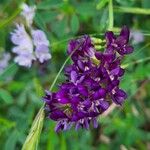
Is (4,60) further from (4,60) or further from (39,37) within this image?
(39,37)

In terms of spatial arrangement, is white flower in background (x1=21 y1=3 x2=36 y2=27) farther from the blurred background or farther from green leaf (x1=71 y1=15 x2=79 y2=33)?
green leaf (x1=71 y1=15 x2=79 y2=33)

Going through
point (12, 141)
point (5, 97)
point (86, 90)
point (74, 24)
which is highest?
point (86, 90)

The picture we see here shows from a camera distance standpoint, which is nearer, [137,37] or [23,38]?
[23,38]

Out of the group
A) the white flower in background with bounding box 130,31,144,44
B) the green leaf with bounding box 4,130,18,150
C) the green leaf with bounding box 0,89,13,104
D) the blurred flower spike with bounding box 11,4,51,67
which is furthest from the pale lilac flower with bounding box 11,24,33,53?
the white flower in background with bounding box 130,31,144,44

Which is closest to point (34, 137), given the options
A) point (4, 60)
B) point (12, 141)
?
point (12, 141)

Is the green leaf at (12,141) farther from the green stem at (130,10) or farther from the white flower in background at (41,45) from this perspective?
the green stem at (130,10)

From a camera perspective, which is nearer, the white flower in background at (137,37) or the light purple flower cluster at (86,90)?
the light purple flower cluster at (86,90)

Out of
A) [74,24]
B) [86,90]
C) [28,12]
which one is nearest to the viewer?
[86,90]

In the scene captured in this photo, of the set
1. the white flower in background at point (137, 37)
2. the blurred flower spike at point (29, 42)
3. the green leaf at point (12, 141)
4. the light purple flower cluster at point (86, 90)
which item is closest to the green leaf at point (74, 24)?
the blurred flower spike at point (29, 42)
